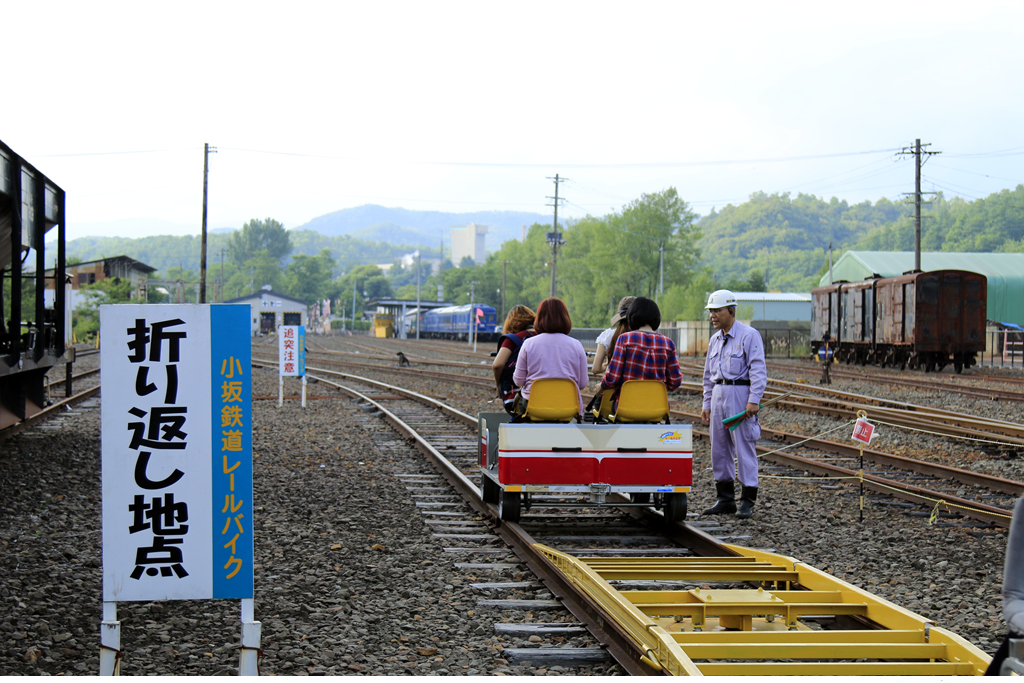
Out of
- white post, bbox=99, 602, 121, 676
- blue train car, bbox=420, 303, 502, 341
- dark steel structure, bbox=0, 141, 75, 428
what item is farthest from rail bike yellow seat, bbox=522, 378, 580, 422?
blue train car, bbox=420, 303, 502, 341

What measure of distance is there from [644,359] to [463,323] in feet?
201

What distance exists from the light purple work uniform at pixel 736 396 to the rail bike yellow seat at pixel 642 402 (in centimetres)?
87

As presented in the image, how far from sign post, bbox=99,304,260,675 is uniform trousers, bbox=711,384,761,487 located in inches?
194

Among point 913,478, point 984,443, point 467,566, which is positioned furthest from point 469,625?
point 984,443

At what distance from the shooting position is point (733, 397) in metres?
7.50

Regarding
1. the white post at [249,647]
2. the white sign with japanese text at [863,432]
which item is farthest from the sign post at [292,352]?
the white post at [249,647]

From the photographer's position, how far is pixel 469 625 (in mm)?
4656

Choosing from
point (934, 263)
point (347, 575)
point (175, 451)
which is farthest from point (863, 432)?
point (934, 263)

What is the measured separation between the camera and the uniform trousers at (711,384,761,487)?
742 cm

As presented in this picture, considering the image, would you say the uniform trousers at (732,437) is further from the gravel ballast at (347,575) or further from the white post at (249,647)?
the white post at (249,647)

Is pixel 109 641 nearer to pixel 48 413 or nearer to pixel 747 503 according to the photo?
pixel 747 503

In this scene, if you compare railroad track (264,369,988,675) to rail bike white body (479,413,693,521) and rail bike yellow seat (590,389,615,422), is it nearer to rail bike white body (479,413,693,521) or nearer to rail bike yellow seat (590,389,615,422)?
rail bike white body (479,413,693,521)

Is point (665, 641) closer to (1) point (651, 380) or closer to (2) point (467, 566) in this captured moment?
(2) point (467, 566)

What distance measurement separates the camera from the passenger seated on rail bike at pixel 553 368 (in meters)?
6.65
